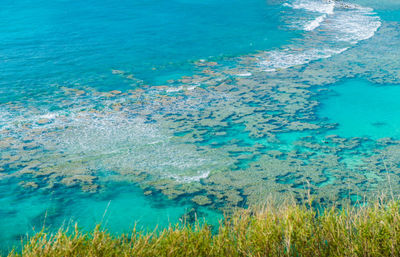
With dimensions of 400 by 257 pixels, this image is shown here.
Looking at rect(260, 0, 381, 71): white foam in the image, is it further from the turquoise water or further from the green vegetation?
the green vegetation

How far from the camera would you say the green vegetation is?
368 cm

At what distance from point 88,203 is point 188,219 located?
1.68 m

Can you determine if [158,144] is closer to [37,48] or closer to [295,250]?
[295,250]

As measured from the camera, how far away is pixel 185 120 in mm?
9828

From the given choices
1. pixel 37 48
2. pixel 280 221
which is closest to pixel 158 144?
pixel 280 221

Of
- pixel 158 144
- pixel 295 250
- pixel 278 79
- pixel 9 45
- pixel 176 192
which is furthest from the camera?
pixel 9 45

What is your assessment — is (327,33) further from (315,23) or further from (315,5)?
(315,5)

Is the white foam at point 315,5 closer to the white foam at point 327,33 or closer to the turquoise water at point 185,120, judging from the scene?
the white foam at point 327,33

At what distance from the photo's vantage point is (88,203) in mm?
6953

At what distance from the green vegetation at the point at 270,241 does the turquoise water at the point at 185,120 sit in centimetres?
88

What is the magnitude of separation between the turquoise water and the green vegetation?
88 cm

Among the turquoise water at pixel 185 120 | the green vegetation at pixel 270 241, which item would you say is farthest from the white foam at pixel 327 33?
the green vegetation at pixel 270 241

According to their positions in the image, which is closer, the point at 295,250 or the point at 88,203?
the point at 295,250

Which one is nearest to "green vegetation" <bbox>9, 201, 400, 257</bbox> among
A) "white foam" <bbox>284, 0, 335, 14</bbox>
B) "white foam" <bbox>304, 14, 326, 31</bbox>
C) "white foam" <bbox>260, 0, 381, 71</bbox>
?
"white foam" <bbox>260, 0, 381, 71</bbox>
